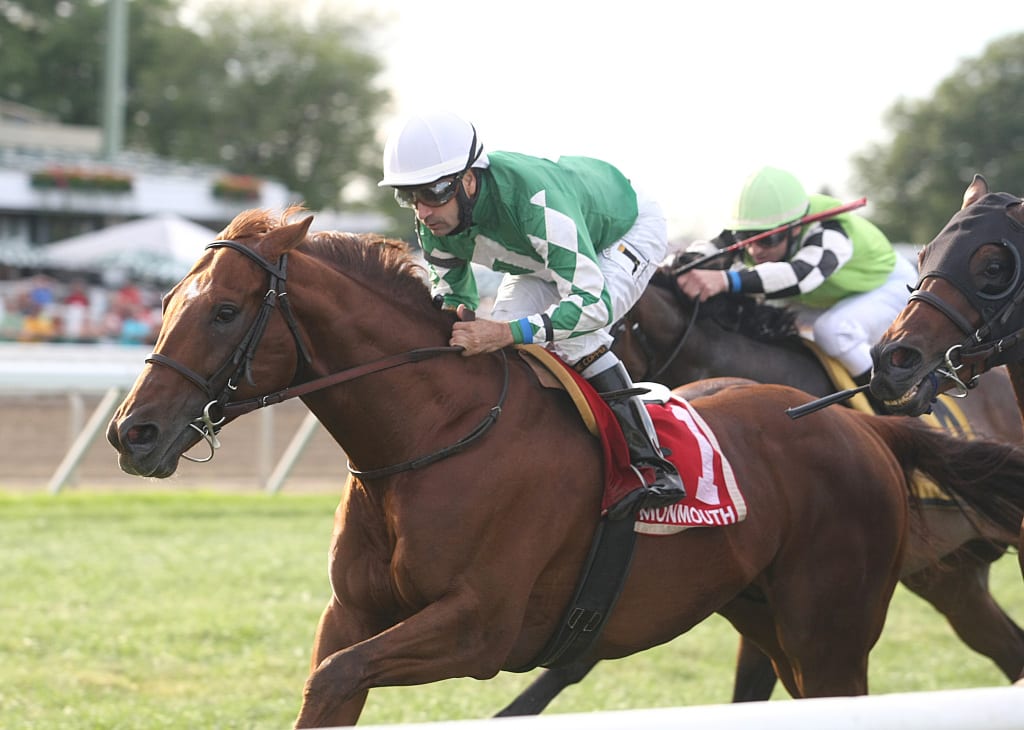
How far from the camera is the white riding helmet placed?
3232 millimetres

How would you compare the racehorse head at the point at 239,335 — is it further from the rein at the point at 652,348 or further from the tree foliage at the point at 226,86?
the tree foliage at the point at 226,86

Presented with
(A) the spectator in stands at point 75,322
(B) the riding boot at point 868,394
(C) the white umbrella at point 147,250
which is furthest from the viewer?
(C) the white umbrella at point 147,250

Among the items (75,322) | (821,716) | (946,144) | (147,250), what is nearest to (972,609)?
(821,716)

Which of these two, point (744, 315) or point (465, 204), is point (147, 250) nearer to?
point (744, 315)

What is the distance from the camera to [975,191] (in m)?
3.37

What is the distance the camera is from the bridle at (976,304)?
10.3 feet

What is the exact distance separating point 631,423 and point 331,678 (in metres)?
1.04

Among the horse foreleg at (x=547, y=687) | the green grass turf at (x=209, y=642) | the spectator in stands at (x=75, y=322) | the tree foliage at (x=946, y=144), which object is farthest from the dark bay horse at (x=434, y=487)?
the tree foliage at (x=946, y=144)

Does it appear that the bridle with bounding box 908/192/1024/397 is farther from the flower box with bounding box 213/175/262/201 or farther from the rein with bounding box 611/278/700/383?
the flower box with bounding box 213/175/262/201

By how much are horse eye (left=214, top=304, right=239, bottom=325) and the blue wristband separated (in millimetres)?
710

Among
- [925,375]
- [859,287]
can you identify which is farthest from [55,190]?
[925,375]

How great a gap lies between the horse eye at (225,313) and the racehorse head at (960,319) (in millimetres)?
1502

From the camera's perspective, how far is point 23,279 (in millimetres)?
25375

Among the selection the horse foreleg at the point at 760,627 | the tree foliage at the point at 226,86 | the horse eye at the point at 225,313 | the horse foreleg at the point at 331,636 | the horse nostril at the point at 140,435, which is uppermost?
the horse eye at the point at 225,313
